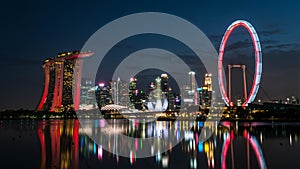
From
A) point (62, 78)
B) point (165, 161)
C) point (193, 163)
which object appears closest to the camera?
point (193, 163)

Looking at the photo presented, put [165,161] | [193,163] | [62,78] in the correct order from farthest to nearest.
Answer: [62,78]
[165,161]
[193,163]

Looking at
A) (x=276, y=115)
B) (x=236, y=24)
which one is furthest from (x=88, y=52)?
(x=236, y=24)

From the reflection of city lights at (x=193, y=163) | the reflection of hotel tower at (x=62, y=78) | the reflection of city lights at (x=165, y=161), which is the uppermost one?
the reflection of hotel tower at (x=62, y=78)

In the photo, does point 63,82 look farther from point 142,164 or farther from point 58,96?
point 142,164

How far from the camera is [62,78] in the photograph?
359 feet

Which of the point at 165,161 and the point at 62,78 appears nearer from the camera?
the point at 165,161

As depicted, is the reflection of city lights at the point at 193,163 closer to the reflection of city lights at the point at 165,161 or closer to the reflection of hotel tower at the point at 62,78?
the reflection of city lights at the point at 165,161

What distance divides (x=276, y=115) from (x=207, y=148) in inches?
1973

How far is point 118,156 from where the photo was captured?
1630 centimetres

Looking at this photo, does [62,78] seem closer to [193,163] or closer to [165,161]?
[165,161]

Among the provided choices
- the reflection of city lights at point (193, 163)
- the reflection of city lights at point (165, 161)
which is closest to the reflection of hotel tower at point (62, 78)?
the reflection of city lights at point (165, 161)

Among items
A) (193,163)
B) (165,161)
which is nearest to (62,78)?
(165,161)

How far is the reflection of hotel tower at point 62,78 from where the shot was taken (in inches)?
4250

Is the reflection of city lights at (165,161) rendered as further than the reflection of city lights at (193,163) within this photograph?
Yes
